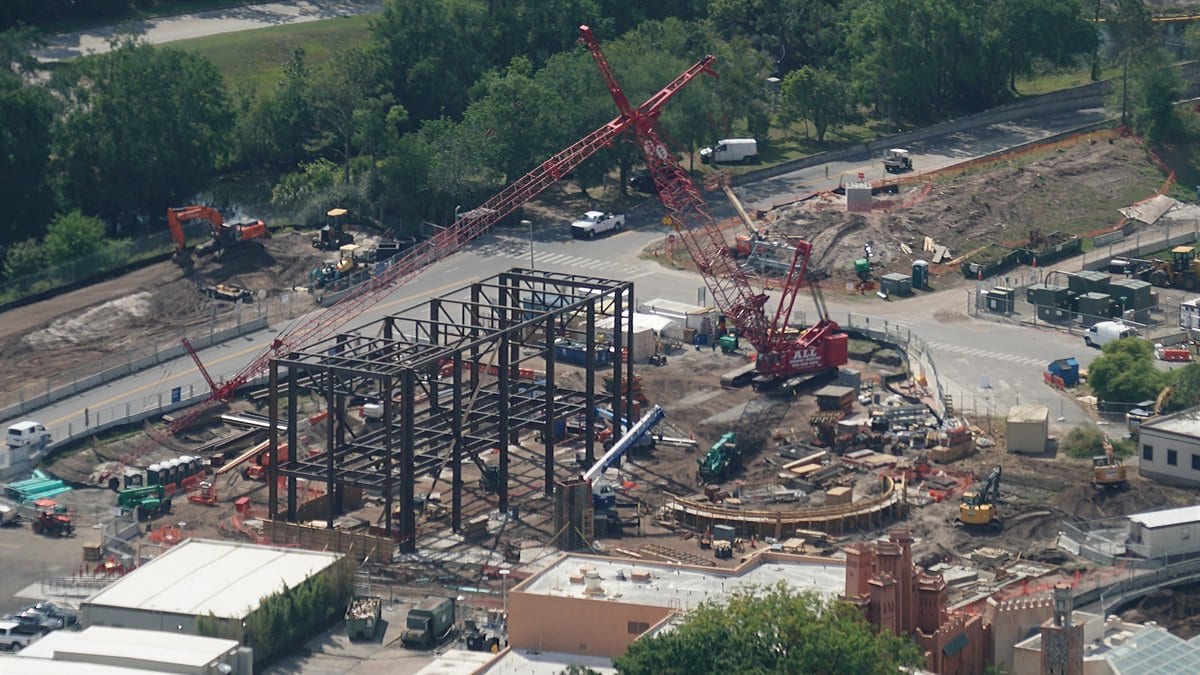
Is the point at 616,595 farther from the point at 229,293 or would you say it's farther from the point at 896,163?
the point at 896,163

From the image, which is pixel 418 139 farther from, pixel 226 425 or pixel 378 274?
pixel 226 425

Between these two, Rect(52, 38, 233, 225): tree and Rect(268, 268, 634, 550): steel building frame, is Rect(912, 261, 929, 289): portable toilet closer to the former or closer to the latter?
Rect(268, 268, 634, 550): steel building frame

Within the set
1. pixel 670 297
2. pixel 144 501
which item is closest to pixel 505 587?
pixel 144 501

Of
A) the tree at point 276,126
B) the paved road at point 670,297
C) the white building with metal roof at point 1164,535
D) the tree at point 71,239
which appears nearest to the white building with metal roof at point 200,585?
the paved road at point 670,297

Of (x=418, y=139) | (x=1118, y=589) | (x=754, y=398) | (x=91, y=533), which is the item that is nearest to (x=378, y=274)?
(x=418, y=139)

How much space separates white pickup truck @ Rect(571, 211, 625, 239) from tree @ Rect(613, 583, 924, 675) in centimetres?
8083

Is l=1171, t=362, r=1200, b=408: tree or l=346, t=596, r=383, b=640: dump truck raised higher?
l=1171, t=362, r=1200, b=408: tree

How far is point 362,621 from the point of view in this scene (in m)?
117

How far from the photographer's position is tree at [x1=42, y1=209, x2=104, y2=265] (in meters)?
174

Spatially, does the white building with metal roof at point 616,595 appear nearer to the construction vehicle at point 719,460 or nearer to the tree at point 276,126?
the construction vehicle at point 719,460

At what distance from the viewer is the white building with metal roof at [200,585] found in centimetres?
11475

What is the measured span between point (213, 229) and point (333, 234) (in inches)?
348

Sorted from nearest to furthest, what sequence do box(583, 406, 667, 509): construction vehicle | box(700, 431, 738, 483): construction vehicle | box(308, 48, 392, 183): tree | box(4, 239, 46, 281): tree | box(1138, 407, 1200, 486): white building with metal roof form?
box(583, 406, 667, 509): construction vehicle < box(1138, 407, 1200, 486): white building with metal roof < box(700, 431, 738, 483): construction vehicle < box(4, 239, 46, 281): tree < box(308, 48, 392, 183): tree

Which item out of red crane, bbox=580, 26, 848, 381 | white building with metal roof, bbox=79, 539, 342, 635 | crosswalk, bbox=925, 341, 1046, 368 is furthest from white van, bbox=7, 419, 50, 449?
crosswalk, bbox=925, 341, 1046, 368
